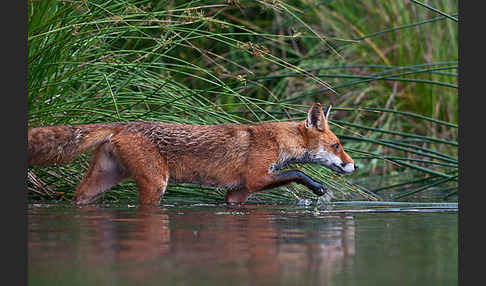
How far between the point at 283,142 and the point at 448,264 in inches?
160

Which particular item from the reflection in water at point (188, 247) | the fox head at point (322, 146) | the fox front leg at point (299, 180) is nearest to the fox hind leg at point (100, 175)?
the reflection in water at point (188, 247)

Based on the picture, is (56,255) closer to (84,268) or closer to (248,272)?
(84,268)

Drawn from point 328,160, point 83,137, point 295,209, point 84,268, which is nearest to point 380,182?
point 328,160

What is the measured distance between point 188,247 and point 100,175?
3.20m

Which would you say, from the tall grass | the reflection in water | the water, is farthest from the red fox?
the reflection in water

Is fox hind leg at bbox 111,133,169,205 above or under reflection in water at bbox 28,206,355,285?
above

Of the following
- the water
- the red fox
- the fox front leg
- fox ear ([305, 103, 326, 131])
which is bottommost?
the water

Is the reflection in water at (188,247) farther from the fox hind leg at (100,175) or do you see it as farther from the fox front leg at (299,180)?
the fox front leg at (299,180)

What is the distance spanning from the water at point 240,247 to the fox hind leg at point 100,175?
0.70 m

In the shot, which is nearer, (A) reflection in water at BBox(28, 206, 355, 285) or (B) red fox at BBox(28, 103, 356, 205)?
(A) reflection in water at BBox(28, 206, 355, 285)

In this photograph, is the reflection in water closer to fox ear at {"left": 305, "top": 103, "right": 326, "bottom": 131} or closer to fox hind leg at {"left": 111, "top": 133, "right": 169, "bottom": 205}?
fox hind leg at {"left": 111, "top": 133, "right": 169, "bottom": 205}

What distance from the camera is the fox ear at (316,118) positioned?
318 inches

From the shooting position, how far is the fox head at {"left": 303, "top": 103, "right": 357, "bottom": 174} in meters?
8.15

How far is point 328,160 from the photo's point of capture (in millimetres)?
8172
